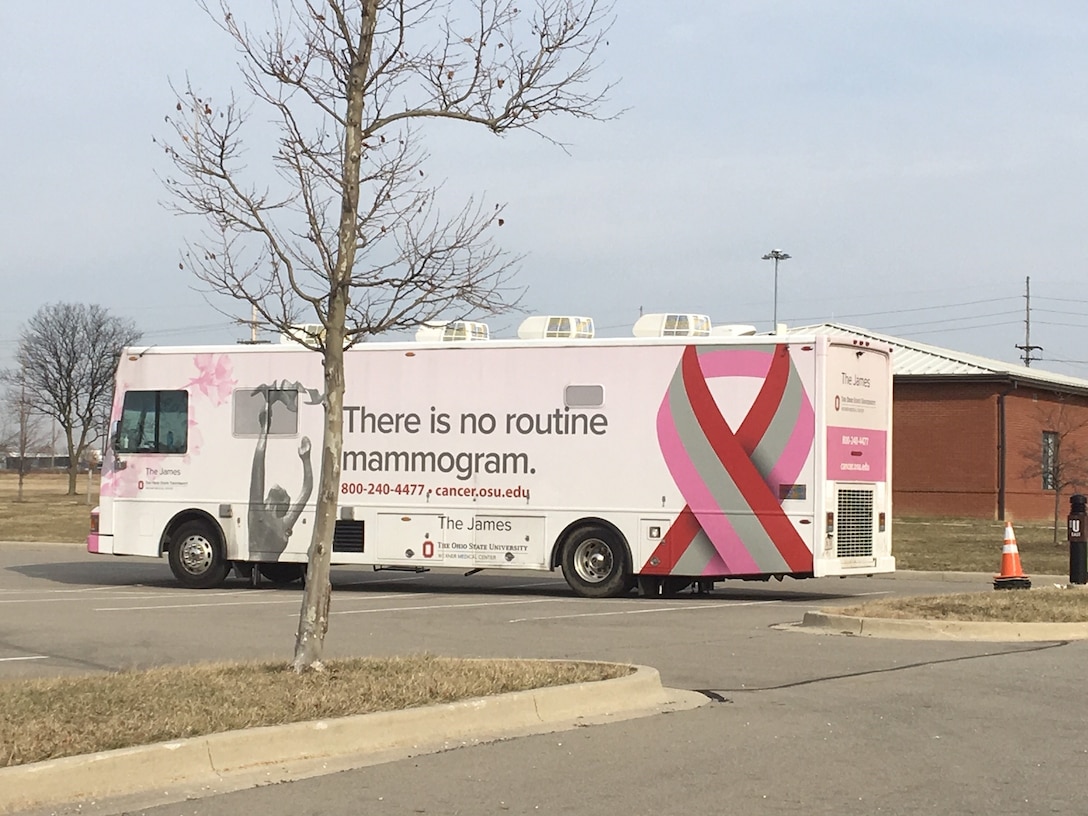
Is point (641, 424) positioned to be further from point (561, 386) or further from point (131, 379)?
point (131, 379)

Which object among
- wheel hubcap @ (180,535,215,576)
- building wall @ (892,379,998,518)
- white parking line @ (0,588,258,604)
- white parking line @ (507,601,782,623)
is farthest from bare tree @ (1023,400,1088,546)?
white parking line @ (0,588,258,604)

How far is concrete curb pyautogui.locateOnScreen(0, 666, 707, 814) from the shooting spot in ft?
22.5

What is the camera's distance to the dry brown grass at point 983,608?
14766mm

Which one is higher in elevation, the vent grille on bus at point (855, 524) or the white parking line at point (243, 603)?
the vent grille on bus at point (855, 524)

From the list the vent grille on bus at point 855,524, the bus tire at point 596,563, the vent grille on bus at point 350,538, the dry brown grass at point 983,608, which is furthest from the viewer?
the vent grille on bus at point 350,538

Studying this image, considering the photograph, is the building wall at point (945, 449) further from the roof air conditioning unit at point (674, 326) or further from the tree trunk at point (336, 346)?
the tree trunk at point (336, 346)

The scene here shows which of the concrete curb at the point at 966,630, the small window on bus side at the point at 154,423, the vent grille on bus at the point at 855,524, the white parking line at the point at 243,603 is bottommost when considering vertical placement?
the white parking line at the point at 243,603

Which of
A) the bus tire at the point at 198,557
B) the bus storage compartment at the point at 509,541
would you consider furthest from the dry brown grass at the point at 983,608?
the bus tire at the point at 198,557

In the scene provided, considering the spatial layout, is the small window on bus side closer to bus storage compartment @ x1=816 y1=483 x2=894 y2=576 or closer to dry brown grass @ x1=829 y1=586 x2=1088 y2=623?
bus storage compartment @ x1=816 y1=483 x2=894 y2=576

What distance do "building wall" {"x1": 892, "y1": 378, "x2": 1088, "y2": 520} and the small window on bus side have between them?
29.0 meters

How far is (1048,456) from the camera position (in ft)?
151

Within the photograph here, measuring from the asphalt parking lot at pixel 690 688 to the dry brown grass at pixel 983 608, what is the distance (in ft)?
3.00

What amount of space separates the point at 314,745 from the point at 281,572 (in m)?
15.3

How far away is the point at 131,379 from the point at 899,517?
95.8 ft
